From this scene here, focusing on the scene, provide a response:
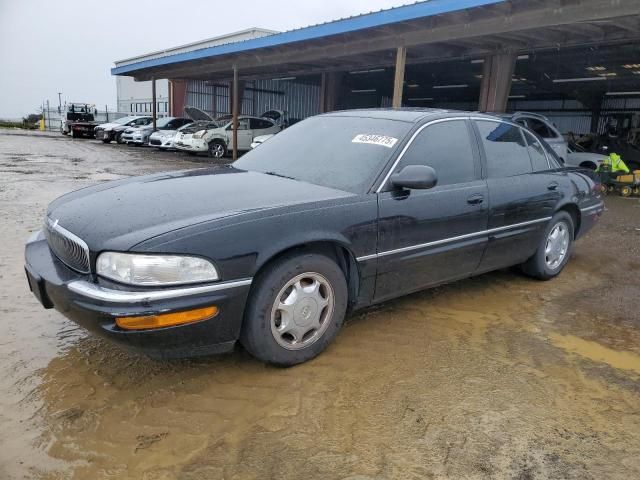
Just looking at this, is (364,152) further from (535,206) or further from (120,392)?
(120,392)

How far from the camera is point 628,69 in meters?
18.2

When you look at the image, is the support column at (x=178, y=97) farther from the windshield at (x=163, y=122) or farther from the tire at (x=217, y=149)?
the tire at (x=217, y=149)

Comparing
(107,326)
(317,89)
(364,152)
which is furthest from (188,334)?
(317,89)

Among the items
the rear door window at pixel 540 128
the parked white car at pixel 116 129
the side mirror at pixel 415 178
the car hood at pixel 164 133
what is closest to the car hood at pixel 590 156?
the rear door window at pixel 540 128

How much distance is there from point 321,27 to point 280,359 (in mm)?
12305

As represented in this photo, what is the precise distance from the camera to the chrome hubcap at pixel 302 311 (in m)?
2.77

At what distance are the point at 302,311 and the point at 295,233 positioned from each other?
0.47m

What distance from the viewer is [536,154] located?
→ 14.8 ft

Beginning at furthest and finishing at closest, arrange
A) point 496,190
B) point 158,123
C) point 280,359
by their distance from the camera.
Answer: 1. point 158,123
2. point 496,190
3. point 280,359

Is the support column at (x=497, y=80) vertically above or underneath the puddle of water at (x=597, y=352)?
above

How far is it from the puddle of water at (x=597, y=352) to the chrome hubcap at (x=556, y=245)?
1.33 meters

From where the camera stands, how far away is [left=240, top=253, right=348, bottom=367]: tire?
8.73ft

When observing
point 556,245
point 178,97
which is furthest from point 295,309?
point 178,97

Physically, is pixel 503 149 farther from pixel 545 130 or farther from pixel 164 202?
pixel 545 130
